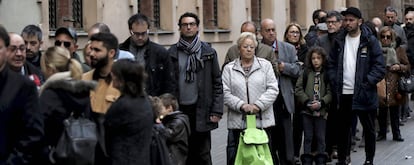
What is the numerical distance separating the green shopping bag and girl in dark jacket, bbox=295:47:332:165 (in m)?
1.76

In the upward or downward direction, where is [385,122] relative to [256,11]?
downward

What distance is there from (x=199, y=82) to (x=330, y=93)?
2.39 meters

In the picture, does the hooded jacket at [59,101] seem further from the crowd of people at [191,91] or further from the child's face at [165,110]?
the child's face at [165,110]

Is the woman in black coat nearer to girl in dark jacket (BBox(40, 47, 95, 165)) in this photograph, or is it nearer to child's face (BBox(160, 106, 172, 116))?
girl in dark jacket (BBox(40, 47, 95, 165))

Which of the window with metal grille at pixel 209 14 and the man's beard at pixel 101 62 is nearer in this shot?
the man's beard at pixel 101 62

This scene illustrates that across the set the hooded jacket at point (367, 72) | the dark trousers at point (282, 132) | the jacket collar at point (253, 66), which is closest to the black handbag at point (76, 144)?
the jacket collar at point (253, 66)

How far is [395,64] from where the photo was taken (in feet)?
48.4

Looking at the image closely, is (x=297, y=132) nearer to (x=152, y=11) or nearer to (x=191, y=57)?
(x=191, y=57)

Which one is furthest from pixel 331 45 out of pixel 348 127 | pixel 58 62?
pixel 58 62

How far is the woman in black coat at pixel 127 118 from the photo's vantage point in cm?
680

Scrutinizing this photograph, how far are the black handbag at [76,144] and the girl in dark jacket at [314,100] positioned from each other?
555 cm

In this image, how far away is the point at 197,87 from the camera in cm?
997

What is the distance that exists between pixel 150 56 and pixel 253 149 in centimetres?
147

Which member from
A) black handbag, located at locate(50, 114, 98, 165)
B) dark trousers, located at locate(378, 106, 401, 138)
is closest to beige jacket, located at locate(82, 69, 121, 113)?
black handbag, located at locate(50, 114, 98, 165)
